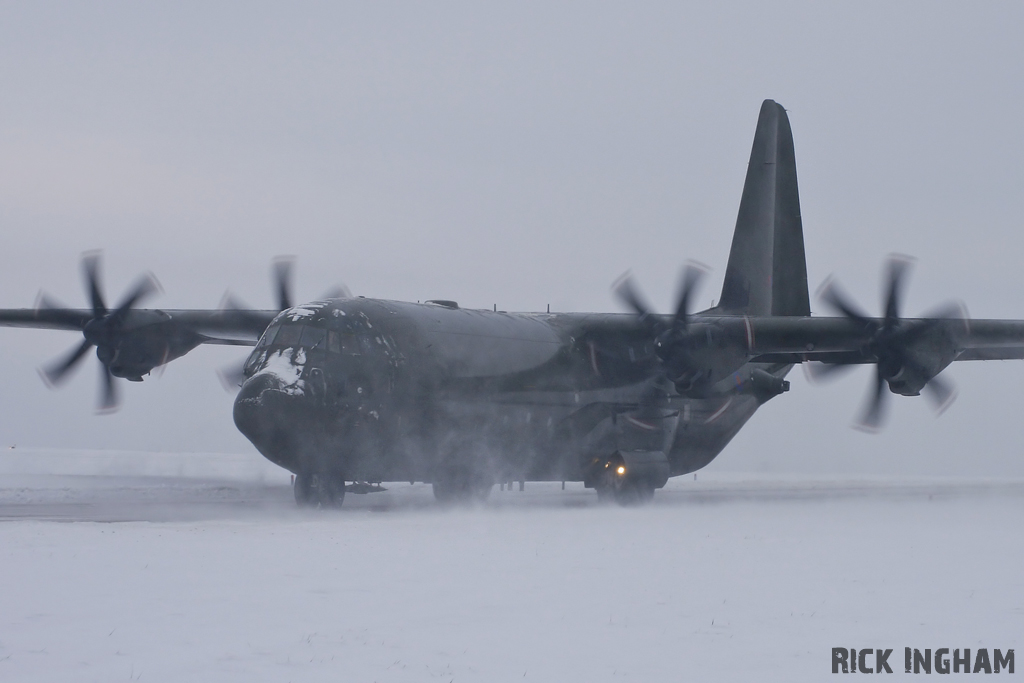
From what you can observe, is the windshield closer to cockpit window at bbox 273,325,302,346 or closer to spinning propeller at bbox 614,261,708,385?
cockpit window at bbox 273,325,302,346

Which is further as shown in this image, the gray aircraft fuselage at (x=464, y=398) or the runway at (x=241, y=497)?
the gray aircraft fuselage at (x=464, y=398)

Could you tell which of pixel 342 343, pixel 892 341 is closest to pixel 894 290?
pixel 892 341

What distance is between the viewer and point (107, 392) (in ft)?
80.5

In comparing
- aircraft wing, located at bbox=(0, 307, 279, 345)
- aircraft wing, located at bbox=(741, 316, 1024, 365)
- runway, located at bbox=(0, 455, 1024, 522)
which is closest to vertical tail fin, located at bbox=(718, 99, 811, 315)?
runway, located at bbox=(0, 455, 1024, 522)

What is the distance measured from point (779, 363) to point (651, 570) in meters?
16.0

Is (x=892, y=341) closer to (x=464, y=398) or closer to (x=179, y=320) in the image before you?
(x=464, y=398)

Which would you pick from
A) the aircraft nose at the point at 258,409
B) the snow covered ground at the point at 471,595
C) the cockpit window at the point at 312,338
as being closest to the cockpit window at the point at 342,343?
the cockpit window at the point at 312,338

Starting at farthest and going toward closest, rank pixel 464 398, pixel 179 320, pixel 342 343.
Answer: pixel 179 320 → pixel 464 398 → pixel 342 343

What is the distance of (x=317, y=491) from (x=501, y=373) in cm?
459

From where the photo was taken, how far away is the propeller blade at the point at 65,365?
957 inches

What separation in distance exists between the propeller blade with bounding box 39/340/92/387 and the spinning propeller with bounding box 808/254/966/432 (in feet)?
56.3

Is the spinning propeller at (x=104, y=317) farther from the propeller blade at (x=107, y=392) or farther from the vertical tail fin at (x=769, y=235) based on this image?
the vertical tail fin at (x=769, y=235)

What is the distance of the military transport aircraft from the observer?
18625 mm

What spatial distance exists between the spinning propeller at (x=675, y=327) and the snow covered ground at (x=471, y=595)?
4482mm
